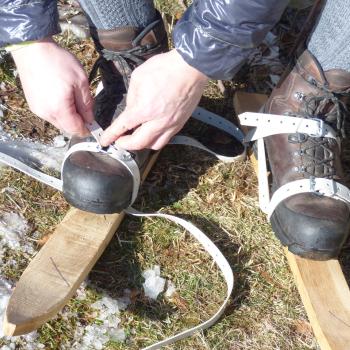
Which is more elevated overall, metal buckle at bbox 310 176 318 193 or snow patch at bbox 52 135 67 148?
metal buckle at bbox 310 176 318 193

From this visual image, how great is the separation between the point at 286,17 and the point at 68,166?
1218 mm

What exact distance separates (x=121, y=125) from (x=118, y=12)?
1.12 feet

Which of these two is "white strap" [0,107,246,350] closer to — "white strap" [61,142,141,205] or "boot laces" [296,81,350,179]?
"white strap" [61,142,141,205]

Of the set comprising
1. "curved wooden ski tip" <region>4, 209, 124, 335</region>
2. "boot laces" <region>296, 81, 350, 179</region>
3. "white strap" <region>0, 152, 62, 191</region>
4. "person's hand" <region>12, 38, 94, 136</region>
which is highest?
"person's hand" <region>12, 38, 94, 136</region>

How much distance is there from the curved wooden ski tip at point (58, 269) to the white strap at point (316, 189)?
1.45 feet

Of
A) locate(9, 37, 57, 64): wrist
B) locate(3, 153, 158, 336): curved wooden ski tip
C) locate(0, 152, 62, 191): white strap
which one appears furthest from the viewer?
locate(0, 152, 62, 191): white strap

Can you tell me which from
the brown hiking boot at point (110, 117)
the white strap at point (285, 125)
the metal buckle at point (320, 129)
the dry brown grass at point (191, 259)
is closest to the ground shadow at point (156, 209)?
the dry brown grass at point (191, 259)

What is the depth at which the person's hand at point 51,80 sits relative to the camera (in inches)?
59.8

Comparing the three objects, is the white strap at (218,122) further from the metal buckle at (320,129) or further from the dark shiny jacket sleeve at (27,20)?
the dark shiny jacket sleeve at (27,20)

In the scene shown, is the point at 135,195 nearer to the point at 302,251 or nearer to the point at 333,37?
the point at 302,251

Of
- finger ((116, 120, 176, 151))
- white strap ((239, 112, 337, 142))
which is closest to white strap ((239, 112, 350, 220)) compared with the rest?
white strap ((239, 112, 337, 142))

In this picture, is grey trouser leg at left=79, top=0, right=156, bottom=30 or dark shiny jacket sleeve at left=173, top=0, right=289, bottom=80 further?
grey trouser leg at left=79, top=0, right=156, bottom=30

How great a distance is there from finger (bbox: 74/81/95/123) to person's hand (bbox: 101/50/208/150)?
0.09 metres

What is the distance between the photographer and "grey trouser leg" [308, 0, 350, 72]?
170 cm
